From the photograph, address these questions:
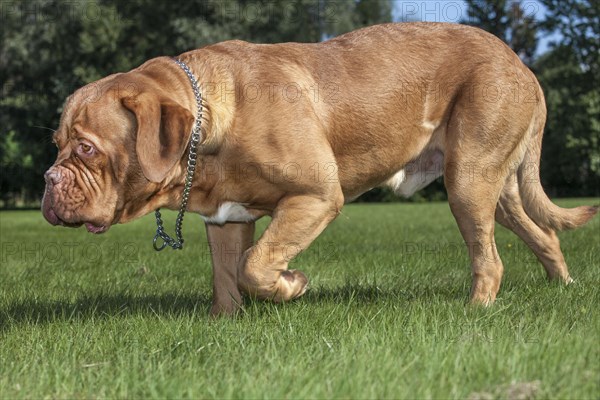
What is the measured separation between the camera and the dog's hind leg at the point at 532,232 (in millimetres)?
5695

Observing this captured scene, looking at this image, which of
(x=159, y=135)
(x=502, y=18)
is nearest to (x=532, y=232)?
(x=159, y=135)

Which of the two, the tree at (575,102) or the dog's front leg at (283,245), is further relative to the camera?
the tree at (575,102)

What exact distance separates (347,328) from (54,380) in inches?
59.6

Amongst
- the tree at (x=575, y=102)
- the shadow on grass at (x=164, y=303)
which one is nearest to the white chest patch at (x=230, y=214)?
the shadow on grass at (x=164, y=303)

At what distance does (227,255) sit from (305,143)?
1.21 metres

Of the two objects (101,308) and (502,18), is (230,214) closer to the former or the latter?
(101,308)

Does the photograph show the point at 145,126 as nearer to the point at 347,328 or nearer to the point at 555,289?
the point at 347,328

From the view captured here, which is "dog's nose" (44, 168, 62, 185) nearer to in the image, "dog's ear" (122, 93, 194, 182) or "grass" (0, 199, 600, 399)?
"dog's ear" (122, 93, 194, 182)

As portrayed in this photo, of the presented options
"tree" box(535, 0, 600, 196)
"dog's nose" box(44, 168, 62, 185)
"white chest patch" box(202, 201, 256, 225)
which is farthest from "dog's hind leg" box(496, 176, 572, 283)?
"tree" box(535, 0, 600, 196)

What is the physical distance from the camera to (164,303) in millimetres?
5375

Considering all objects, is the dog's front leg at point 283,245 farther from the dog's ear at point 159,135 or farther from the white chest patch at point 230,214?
the dog's ear at point 159,135

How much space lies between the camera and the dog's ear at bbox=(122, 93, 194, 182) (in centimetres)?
398

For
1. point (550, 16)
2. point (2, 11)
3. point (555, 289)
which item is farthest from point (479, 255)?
point (550, 16)

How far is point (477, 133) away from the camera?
4.92 meters
